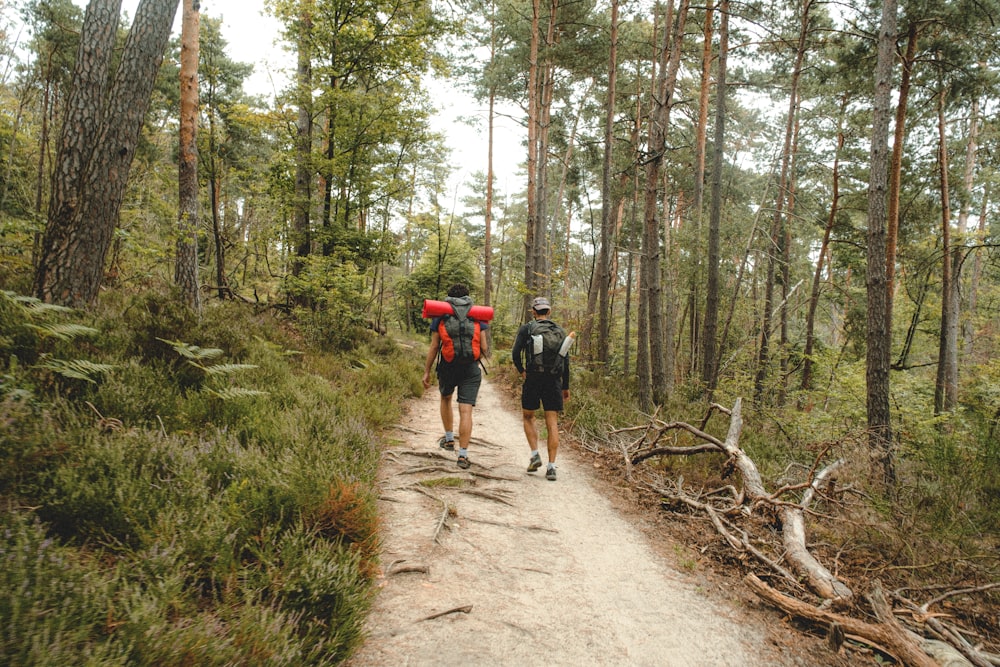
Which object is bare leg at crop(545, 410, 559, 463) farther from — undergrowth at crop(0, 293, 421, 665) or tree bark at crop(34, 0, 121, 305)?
tree bark at crop(34, 0, 121, 305)

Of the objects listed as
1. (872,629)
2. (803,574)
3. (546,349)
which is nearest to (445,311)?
(546,349)

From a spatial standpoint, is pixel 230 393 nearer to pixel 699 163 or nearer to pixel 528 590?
pixel 528 590

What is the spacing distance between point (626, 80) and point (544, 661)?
18.7m

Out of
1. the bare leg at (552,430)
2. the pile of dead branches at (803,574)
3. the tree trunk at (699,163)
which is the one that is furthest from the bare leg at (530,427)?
the tree trunk at (699,163)

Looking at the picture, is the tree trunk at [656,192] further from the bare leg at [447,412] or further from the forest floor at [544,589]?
the bare leg at [447,412]

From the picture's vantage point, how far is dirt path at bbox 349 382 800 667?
2.41 m

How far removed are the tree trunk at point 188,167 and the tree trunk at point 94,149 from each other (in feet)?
4.52

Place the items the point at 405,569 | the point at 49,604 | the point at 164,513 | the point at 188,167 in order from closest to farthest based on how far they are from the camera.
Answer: the point at 49,604 → the point at 164,513 → the point at 405,569 → the point at 188,167

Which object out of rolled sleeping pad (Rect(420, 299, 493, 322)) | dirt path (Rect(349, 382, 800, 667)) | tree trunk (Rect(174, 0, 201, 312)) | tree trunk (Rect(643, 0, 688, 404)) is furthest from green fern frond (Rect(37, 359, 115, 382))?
tree trunk (Rect(643, 0, 688, 404))

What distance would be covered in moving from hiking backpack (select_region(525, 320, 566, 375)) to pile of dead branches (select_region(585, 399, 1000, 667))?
1679 millimetres

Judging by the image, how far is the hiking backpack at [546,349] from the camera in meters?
5.40

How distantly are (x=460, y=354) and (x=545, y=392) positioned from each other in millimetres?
1197

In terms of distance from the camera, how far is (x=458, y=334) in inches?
209

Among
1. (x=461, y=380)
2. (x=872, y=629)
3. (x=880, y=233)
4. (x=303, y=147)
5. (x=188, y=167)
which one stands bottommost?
(x=872, y=629)
